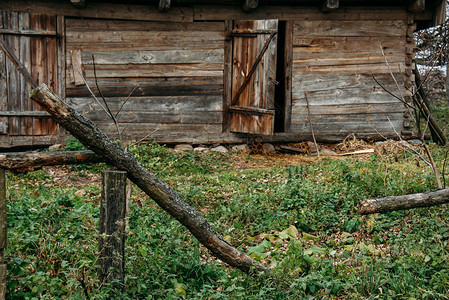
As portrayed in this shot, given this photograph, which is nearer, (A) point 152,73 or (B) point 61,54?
(B) point 61,54

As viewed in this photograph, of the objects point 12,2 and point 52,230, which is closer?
point 52,230

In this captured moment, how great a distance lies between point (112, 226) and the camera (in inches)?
141

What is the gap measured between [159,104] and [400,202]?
7.13 metres

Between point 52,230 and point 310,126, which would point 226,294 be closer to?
point 52,230

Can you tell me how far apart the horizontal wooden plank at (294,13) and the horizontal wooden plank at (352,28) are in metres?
0.09

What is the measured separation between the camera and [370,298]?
384 cm

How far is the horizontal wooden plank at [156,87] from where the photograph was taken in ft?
32.8

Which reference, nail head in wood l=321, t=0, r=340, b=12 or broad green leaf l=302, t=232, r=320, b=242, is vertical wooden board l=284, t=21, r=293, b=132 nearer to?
nail head in wood l=321, t=0, r=340, b=12

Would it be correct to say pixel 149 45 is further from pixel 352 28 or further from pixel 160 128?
pixel 352 28

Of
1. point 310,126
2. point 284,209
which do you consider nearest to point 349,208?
point 284,209

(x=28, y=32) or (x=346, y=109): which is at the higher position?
(x=28, y=32)

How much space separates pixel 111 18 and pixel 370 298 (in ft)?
26.8

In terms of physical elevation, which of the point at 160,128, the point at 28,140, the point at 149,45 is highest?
the point at 149,45

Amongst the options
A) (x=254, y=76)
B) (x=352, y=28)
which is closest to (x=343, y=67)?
(x=352, y=28)
